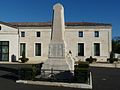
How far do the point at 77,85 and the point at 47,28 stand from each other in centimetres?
2680

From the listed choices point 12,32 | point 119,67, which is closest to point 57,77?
point 119,67

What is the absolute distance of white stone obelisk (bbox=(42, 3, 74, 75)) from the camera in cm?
1692

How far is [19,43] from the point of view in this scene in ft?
130

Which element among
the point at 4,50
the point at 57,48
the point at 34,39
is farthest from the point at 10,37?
the point at 57,48

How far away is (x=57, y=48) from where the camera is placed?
1719cm

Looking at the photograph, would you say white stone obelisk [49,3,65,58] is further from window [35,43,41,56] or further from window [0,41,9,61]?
window [35,43,41,56]

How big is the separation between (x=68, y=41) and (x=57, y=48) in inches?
882

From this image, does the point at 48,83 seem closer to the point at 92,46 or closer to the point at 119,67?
the point at 119,67

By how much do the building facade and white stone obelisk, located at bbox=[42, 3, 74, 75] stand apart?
66.5 feet

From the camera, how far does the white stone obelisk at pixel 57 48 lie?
1692 cm

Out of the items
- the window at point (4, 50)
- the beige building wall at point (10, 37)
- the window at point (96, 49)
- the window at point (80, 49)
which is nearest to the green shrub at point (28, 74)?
the beige building wall at point (10, 37)

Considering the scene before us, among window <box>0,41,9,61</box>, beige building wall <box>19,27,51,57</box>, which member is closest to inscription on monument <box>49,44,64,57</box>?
window <box>0,41,9,61</box>

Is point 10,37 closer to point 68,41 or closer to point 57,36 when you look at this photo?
point 68,41

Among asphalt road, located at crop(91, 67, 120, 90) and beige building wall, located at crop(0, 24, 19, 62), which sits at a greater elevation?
beige building wall, located at crop(0, 24, 19, 62)
